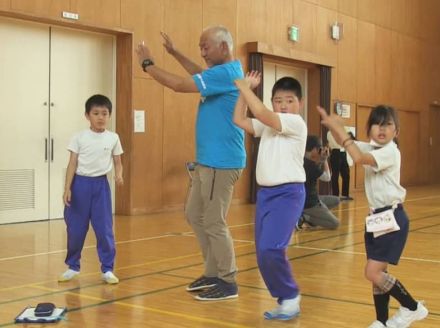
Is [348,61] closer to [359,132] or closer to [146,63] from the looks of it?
[359,132]

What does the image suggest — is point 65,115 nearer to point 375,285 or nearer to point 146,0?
point 146,0

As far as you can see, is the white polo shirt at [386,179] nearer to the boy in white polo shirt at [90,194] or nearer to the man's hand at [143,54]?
the man's hand at [143,54]

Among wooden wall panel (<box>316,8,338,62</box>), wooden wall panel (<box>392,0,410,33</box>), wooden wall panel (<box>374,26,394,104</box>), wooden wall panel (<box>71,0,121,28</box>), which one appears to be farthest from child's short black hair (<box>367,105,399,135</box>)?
wooden wall panel (<box>392,0,410,33</box>)

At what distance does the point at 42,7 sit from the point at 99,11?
92 centimetres

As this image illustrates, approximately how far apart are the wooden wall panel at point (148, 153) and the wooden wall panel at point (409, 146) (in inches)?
340

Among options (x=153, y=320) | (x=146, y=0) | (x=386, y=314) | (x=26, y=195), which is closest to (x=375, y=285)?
(x=386, y=314)

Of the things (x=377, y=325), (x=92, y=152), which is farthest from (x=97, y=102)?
(x=377, y=325)

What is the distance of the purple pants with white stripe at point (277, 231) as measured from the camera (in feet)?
11.7

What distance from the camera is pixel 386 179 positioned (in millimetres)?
3344

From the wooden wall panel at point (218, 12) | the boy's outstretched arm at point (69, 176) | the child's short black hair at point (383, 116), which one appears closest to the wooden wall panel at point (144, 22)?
the wooden wall panel at point (218, 12)

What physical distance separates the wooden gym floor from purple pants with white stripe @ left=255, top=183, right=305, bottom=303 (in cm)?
22

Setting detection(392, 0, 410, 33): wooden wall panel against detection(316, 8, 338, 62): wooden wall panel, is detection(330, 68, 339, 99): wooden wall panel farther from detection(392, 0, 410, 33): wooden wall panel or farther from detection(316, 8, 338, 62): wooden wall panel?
detection(392, 0, 410, 33): wooden wall panel

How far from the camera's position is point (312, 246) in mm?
6539

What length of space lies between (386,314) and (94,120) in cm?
247
